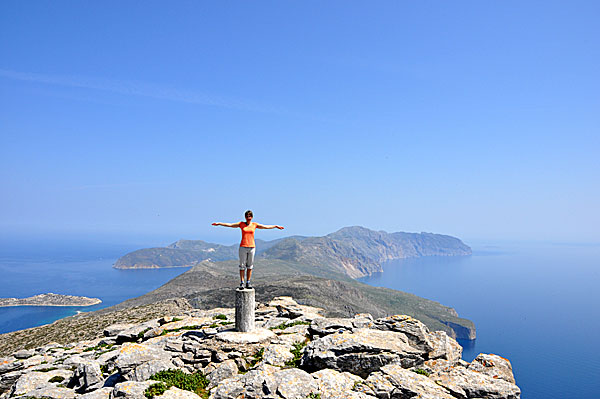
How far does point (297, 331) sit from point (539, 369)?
201 metres

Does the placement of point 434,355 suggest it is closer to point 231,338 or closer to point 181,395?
point 231,338

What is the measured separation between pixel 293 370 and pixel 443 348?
29.7 ft

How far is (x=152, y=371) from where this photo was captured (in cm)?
1612

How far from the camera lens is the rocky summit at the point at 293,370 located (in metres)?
14.4

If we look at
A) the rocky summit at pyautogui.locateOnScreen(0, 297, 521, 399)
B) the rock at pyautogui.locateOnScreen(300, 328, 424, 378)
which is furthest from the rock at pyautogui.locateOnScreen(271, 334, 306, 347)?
the rock at pyautogui.locateOnScreen(300, 328, 424, 378)

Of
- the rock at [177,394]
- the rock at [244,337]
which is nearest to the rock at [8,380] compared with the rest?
the rock at [244,337]

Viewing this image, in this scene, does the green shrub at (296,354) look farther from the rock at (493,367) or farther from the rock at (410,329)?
the rock at (493,367)

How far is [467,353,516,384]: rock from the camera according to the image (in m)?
16.1

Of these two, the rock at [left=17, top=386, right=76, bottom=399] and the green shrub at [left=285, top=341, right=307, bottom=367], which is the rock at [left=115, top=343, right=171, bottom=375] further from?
the green shrub at [left=285, top=341, right=307, bottom=367]

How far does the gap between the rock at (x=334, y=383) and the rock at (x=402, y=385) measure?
818mm

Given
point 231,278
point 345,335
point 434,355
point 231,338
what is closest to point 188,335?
point 231,338

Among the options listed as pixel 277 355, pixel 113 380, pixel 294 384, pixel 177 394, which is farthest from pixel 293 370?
pixel 113 380

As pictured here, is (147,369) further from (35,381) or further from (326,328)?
(326,328)

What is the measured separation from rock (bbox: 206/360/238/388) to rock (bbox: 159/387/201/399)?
4.09ft
